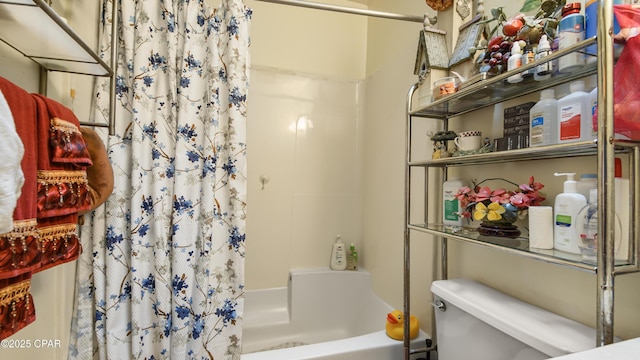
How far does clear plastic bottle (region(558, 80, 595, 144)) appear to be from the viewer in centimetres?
61

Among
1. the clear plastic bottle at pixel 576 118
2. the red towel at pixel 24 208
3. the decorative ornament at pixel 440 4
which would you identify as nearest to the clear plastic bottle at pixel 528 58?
the clear plastic bottle at pixel 576 118

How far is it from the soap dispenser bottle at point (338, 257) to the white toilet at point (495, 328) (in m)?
0.94

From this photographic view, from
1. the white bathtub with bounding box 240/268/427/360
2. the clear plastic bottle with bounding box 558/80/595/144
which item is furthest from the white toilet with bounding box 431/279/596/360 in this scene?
the white bathtub with bounding box 240/268/427/360

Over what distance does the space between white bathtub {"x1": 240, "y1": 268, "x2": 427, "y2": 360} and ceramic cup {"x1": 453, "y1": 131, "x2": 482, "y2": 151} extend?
1054mm

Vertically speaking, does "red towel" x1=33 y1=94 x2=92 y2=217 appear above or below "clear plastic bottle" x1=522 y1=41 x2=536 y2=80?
below

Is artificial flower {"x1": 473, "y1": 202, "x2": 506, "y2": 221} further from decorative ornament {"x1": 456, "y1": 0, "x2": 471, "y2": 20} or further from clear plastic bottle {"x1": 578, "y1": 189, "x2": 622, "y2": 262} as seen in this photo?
decorative ornament {"x1": 456, "y1": 0, "x2": 471, "y2": 20}

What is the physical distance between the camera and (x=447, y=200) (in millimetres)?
1050

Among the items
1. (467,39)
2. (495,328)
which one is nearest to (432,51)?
(467,39)

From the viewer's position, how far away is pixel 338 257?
1873 millimetres

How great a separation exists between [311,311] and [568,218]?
1.52 meters

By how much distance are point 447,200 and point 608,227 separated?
1.77ft

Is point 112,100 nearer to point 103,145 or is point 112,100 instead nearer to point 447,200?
point 103,145

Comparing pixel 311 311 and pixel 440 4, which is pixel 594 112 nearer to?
pixel 440 4

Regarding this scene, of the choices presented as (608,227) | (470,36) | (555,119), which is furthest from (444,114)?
(608,227)
